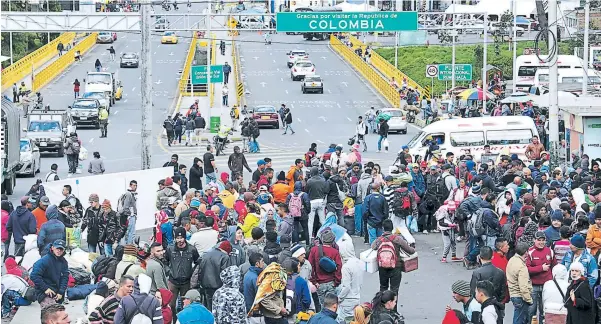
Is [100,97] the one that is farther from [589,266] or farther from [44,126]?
[589,266]

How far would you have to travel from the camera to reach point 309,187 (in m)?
25.2

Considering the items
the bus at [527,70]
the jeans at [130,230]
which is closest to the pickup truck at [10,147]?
the jeans at [130,230]

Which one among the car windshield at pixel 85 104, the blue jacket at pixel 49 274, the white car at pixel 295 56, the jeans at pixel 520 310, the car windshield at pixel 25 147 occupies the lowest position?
the jeans at pixel 520 310

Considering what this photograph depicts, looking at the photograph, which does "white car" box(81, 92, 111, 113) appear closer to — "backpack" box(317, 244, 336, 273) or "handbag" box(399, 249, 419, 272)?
"handbag" box(399, 249, 419, 272)

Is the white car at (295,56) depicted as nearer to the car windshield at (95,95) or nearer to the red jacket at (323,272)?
the car windshield at (95,95)

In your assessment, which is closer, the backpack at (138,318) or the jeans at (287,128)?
the backpack at (138,318)

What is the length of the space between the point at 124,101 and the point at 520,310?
5450cm

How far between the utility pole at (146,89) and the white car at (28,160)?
21.0 feet

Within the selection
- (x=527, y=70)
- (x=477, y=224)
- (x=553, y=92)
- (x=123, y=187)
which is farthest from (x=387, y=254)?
(x=527, y=70)

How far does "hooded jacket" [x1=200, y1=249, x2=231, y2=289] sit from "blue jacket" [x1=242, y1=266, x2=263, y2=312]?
1.06m

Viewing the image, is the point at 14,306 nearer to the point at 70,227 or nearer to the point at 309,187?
the point at 70,227

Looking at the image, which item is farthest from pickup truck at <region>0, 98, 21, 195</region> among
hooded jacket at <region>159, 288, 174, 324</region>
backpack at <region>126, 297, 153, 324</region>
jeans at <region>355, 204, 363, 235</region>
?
backpack at <region>126, 297, 153, 324</region>

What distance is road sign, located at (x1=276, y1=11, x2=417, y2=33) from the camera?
51062mm

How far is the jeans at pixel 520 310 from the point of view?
16859 mm
